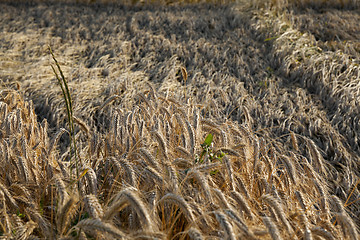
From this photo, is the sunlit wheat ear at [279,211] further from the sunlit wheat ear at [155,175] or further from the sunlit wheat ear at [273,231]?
the sunlit wheat ear at [155,175]

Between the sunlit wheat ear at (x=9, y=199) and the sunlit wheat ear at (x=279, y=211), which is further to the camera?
the sunlit wheat ear at (x=9, y=199)

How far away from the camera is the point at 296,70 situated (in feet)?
14.2

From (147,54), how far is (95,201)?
3619mm

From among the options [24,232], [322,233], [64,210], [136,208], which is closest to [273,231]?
[322,233]

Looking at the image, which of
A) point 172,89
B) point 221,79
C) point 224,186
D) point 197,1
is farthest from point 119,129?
point 197,1

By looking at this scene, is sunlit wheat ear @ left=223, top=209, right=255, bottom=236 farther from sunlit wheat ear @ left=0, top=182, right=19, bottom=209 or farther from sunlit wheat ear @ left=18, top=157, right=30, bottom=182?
sunlit wheat ear @ left=18, top=157, right=30, bottom=182

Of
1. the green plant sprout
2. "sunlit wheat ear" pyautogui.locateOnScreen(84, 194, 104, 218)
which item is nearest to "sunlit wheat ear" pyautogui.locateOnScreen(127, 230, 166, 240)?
"sunlit wheat ear" pyautogui.locateOnScreen(84, 194, 104, 218)

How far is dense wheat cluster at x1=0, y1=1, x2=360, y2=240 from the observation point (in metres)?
1.53

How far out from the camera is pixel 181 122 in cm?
225

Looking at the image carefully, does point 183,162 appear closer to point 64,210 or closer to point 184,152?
point 184,152

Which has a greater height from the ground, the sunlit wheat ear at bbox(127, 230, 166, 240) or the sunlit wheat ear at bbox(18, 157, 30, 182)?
the sunlit wheat ear at bbox(127, 230, 166, 240)

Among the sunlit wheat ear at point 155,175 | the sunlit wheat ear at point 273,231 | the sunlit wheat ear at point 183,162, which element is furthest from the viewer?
the sunlit wheat ear at point 183,162

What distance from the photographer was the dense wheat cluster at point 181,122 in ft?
5.01

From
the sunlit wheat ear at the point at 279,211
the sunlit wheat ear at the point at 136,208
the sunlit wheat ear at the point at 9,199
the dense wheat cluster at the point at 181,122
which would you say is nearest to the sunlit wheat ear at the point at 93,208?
the dense wheat cluster at the point at 181,122
